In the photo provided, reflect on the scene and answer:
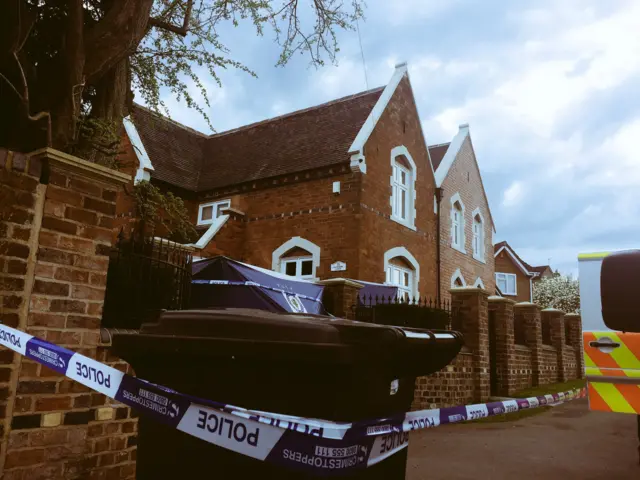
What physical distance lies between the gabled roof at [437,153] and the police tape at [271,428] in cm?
1870

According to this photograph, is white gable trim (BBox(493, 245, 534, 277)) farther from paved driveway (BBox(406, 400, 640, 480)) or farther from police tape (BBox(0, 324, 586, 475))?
police tape (BBox(0, 324, 586, 475))

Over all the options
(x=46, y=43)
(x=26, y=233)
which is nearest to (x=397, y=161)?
(x=46, y=43)

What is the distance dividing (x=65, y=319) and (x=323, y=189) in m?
11.7

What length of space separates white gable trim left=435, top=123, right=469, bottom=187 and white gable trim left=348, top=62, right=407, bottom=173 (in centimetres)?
403

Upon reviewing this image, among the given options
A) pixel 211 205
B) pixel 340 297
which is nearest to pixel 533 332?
pixel 340 297

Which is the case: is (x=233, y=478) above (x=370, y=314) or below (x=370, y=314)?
below

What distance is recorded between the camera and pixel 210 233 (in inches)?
588

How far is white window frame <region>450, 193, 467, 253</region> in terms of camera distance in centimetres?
1948

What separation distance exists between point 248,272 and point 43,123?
6.75 metres

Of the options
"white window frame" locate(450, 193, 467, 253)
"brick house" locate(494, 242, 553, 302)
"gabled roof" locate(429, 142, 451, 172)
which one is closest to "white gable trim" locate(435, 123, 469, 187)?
"gabled roof" locate(429, 142, 451, 172)

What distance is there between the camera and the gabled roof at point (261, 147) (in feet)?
51.8

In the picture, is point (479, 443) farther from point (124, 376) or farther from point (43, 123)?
point (43, 123)

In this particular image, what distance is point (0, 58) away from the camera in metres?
3.59

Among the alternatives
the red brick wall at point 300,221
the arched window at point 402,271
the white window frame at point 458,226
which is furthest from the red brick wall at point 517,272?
the red brick wall at point 300,221
